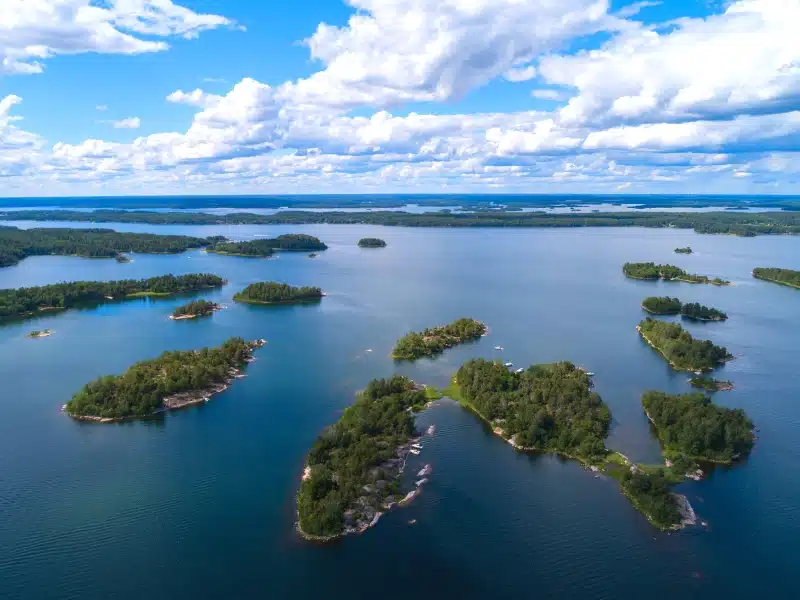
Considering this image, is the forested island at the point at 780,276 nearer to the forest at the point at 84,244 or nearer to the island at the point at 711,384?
the island at the point at 711,384

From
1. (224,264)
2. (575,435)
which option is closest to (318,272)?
(224,264)

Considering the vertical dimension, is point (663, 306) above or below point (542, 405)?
below

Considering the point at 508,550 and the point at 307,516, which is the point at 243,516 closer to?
the point at 307,516

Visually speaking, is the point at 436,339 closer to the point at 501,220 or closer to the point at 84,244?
the point at 84,244

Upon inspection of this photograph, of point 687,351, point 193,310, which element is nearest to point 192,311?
point 193,310

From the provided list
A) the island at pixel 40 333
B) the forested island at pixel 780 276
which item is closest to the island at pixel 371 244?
the forested island at pixel 780 276
